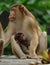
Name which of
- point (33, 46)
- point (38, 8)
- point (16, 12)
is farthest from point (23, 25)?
point (38, 8)

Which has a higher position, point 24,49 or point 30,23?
point 30,23

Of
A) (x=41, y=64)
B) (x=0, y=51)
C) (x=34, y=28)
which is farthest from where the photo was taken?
(x=34, y=28)

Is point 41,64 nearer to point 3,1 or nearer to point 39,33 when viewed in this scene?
point 39,33

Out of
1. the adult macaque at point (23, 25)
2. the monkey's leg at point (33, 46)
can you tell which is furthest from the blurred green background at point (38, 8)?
the monkey's leg at point (33, 46)

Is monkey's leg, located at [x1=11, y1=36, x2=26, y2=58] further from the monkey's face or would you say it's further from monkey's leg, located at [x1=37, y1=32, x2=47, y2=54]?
the monkey's face

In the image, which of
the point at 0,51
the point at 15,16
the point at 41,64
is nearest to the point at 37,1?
the point at 15,16

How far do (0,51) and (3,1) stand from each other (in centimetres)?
531

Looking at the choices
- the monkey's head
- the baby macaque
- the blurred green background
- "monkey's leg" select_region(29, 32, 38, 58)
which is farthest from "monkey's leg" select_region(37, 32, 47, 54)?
the blurred green background

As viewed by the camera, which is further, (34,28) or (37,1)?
(37,1)

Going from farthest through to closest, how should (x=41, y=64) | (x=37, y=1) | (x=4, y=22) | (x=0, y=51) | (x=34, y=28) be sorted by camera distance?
(x=37, y=1) < (x=4, y=22) < (x=34, y=28) < (x=0, y=51) < (x=41, y=64)

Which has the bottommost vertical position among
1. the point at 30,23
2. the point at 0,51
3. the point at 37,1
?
the point at 0,51

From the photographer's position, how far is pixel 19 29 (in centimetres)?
955

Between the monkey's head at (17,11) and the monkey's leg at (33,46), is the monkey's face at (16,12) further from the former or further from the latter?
the monkey's leg at (33,46)

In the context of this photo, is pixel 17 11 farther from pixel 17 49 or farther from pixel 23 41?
pixel 17 49
